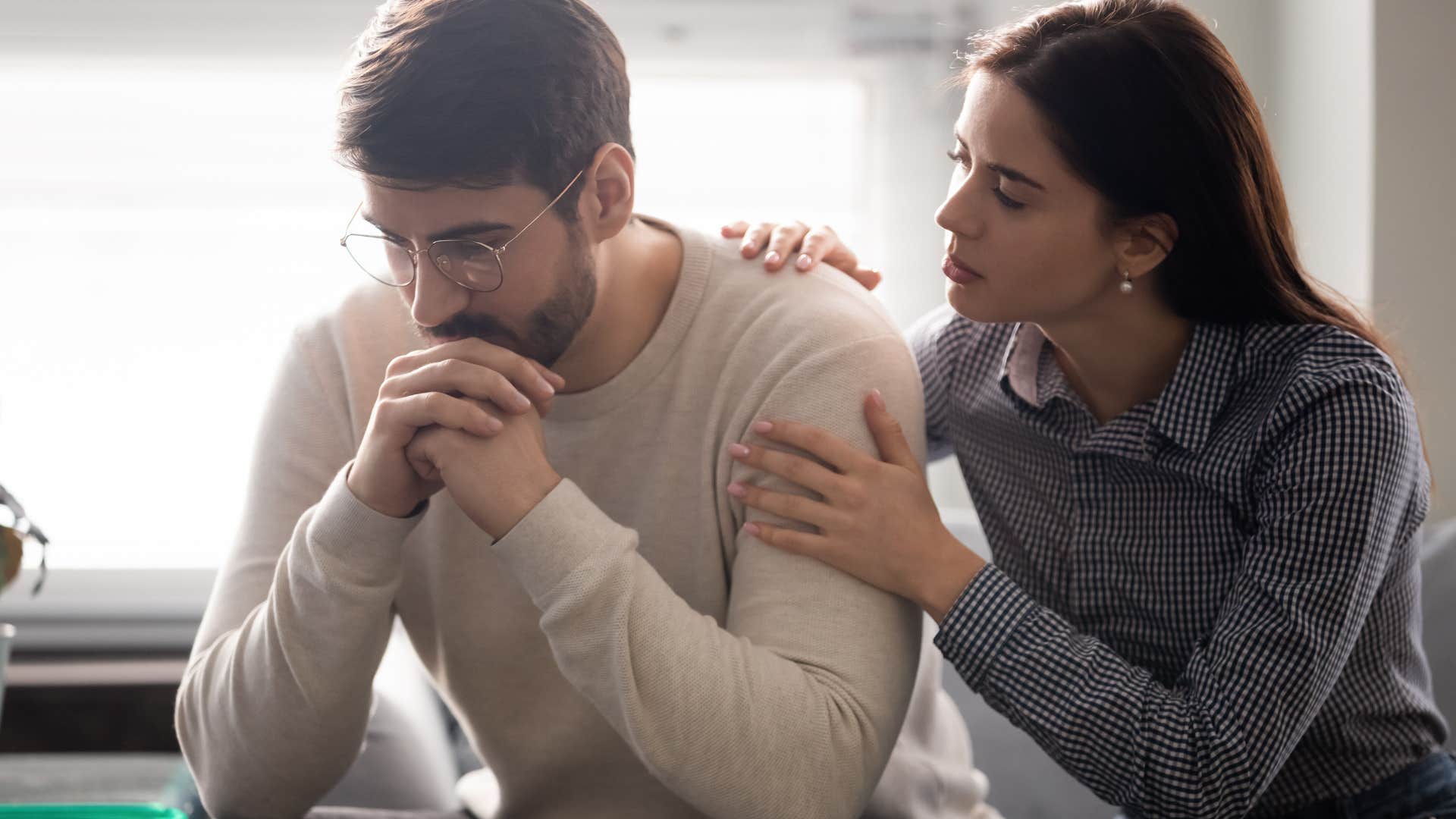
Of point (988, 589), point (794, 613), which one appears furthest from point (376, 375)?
point (988, 589)

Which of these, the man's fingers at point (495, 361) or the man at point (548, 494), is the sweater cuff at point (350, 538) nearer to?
the man at point (548, 494)

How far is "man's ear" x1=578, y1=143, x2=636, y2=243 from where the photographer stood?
1.21 metres

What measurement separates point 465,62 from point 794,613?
0.57 metres

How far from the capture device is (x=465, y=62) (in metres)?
1.11

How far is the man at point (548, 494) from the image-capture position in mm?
1046

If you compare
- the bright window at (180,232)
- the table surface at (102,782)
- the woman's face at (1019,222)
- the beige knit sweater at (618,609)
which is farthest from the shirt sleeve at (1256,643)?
the bright window at (180,232)

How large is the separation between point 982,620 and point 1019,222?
0.40 m

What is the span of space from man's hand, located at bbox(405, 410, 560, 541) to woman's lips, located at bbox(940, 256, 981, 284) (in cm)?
49

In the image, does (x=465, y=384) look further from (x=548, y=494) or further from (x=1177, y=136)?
(x=1177, y=136)

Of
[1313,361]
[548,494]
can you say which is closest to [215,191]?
[548,494]

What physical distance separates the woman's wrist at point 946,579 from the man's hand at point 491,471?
14.5 inches

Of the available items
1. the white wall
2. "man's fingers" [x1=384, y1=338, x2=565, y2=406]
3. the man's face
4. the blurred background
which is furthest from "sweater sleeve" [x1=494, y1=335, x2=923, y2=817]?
the blurred background

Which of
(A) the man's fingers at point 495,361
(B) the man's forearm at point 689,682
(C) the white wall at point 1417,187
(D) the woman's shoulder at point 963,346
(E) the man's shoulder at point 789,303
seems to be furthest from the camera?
(C) the white wall at point 1417,187

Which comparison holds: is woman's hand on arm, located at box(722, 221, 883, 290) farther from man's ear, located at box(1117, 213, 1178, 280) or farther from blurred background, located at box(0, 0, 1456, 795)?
blurred background, located at box(0, 0, 1456, 795)
